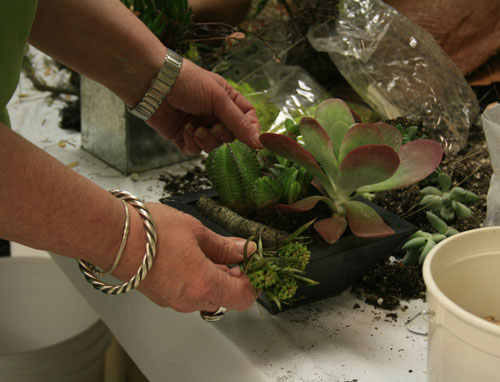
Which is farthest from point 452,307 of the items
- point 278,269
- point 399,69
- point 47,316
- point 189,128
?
point 47,316

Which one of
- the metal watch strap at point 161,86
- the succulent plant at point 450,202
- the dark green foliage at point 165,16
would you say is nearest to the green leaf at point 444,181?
the succulent plant at point 450,202

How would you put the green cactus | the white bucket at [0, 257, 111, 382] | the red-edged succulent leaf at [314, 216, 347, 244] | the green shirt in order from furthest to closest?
the white bucket at [0, 257, 111, 382] → the green cactus → the red-edged succulent leaf at [314, 216, 347, 244] → the green shirt

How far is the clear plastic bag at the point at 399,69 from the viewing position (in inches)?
44.2

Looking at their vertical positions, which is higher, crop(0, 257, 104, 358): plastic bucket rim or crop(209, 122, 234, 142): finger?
crop(209, 122, 234, 142): finger

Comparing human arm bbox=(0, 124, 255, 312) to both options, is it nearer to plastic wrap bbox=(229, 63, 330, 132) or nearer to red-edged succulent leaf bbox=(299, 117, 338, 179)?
red-edged succulent leaf bbox=(299, 117, 338, 179)

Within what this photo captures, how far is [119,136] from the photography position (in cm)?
111

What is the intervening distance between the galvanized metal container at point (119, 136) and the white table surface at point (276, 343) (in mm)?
381

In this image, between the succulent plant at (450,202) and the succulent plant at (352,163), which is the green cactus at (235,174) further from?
the succulent plant at (450,202)

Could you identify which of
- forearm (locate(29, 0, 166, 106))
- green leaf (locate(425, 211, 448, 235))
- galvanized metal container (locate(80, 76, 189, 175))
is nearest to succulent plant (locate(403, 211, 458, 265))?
green leaf (locate(425, 211, 448, 235))

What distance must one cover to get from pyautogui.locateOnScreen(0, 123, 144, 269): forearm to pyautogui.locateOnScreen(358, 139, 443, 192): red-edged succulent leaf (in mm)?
324

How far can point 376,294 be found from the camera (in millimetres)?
734

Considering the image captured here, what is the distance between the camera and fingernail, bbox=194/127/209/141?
0.88 m

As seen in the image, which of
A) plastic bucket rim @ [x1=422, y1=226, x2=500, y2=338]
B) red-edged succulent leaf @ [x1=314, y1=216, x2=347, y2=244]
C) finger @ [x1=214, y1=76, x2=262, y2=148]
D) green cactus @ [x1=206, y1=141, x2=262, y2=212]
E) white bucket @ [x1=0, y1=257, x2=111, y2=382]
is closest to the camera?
plastic bucket rim @ [x1=422, y1=226, x2=500, y2=338]

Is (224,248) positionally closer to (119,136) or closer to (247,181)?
(247,181)
